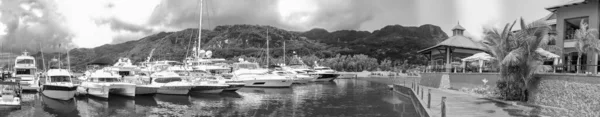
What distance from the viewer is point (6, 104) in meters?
23.0

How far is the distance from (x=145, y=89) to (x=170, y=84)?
191 centimetres

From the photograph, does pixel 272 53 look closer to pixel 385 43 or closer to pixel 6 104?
pixel 385 43

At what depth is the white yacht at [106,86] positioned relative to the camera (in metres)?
30.4

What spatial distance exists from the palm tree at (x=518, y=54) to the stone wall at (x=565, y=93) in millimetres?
559

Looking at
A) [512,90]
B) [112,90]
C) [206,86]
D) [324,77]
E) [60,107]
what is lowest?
[60,107]

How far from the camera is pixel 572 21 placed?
26.2 m

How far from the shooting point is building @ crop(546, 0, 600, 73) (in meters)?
24.2

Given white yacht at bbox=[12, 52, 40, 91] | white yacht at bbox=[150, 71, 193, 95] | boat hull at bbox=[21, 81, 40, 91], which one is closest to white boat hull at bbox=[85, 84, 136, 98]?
white yacht at bbox=[150, 71, 193, 95]

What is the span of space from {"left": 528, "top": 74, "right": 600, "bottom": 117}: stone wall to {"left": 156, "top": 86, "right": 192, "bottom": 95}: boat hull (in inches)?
959

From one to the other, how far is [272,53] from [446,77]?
4656 inches

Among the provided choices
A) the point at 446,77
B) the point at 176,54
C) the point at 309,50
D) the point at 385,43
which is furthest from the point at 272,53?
the point at 446,77

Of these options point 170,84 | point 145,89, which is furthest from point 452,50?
point 145,89

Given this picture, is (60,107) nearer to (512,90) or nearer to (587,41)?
(512,90)

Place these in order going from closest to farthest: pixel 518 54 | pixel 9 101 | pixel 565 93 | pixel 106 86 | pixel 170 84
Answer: pixel 565 93
pixel 518 54
pixel 9 101
pixel 106 86
pixel 170 84
